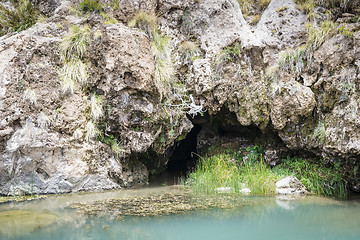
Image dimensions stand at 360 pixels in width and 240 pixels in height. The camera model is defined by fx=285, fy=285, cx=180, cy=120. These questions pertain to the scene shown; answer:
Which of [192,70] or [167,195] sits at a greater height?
[192,70]

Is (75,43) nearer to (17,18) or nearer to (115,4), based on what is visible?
(115,4)

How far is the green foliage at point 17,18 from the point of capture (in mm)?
7605

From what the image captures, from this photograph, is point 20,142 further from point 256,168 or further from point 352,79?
point 352,79

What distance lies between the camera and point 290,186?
624cm

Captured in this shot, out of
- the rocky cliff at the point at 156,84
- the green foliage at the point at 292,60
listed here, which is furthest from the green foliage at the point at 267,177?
the green foliage at the point at 292,60

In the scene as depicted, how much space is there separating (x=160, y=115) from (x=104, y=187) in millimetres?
2140

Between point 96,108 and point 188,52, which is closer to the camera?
point 96,108

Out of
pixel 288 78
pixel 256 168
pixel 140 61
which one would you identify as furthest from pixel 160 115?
pixel 288 78

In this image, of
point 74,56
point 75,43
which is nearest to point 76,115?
point 74,56

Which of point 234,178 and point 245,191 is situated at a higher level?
point 234,178

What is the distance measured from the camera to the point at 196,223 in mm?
3879

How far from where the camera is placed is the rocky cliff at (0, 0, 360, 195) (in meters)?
5.96

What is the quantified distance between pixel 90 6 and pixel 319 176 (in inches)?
287

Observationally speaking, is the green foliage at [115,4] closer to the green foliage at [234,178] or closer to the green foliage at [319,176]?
the green foliage at [234,178]
